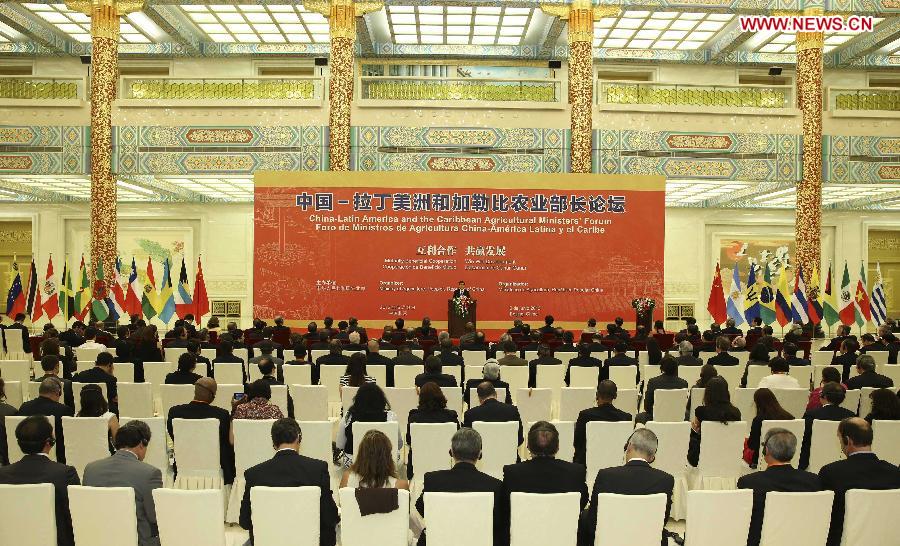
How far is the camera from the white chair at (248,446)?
554cm

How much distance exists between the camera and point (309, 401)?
7.24m

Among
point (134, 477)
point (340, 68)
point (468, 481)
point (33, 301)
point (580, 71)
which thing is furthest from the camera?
point (580, 71)

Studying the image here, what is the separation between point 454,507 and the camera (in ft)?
12.8

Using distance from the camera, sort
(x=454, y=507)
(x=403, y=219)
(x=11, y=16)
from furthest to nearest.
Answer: (x=11, y=16)
(x=403, y=219)
(x=454, y=507)

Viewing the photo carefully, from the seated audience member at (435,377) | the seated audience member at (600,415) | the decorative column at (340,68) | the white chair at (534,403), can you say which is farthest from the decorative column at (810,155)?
the seated audience member at (600,415)

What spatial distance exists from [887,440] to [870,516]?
6.25ft

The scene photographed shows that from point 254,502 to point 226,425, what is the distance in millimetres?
1943

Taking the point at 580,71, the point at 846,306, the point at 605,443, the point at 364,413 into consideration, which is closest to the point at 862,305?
the point at 846,306

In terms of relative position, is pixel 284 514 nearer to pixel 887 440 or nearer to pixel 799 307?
pixel 887 440

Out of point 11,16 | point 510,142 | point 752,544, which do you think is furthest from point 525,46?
point 752,544

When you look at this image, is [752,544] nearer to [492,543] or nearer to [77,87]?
[492,543]

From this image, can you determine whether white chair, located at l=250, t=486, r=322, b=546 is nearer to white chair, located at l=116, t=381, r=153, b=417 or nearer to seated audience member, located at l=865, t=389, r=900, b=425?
white chair, located at l=116, t=381, r=153, b=417

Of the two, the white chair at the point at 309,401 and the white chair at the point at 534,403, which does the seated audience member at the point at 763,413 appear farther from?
the white chair at the point at 309,401

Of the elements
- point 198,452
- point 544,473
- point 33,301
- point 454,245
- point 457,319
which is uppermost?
point 454,245
